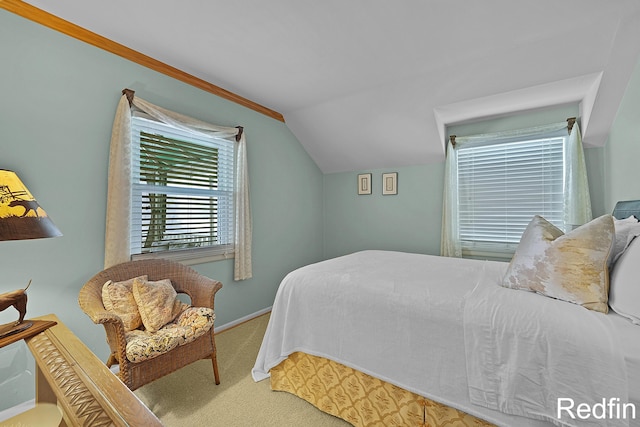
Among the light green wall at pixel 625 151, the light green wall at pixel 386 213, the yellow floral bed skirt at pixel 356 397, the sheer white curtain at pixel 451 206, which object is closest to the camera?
the yellow floral bed skirt at pixel 356 397

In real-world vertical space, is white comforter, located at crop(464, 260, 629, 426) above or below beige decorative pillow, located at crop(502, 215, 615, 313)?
below

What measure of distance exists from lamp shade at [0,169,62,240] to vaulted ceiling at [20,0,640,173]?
4.36 ft

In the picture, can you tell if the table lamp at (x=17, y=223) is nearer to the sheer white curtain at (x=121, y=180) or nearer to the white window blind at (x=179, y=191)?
the sheer white curtain at (x=121, y=180)

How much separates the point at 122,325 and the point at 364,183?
3.27 m

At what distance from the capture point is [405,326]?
1440 mm

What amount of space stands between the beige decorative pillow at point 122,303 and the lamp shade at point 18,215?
0.70 m

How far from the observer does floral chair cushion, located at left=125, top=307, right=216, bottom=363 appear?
5.19 ft

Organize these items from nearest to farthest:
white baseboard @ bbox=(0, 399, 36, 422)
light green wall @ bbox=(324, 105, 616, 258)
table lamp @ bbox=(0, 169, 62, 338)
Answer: table lamp @ bbox=(0, 169, 62, 338)
white baseboard @ bbox=(0, 399, 36, 422)
light green wall @ bbox=(324, 105, 616, 258)

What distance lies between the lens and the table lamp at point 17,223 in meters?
1.13

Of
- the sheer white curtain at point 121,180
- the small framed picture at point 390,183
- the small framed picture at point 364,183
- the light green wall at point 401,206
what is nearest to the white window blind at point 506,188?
the light green wall at point 401,206

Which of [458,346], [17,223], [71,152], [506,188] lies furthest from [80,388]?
[506,188]

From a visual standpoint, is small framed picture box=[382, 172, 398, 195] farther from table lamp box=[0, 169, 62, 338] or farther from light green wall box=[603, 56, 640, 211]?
table lamp box=[0, 169, 62, 338]

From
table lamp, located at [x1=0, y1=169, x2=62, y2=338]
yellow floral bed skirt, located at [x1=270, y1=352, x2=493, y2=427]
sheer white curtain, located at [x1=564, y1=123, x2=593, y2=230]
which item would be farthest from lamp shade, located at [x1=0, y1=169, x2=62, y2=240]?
sheer white curtain, located at [x1=564, y1=123, x2=593, y2=230]

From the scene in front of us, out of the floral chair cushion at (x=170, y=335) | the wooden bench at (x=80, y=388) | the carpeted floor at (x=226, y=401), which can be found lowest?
the carpeted floor at (x=226, y=401)
